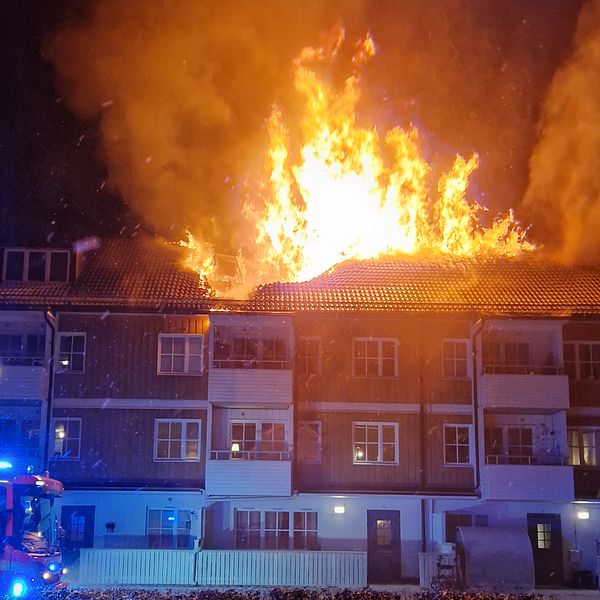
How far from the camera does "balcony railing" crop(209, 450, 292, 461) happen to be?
2955cm

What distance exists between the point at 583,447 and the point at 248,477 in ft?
43.4

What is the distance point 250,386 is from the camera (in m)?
29.6

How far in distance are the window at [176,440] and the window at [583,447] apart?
14.7m

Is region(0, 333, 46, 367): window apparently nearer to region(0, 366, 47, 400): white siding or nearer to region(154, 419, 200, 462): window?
region(0, 366, 47, 400): white siding

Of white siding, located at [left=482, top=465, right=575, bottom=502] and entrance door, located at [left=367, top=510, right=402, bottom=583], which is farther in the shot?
entrance door, located at [left=367, top=510, right=402, bottom=583]

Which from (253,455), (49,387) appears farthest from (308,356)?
(49,387)

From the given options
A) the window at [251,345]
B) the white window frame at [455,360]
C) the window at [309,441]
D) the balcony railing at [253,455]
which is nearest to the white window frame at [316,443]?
the window at [309,441]

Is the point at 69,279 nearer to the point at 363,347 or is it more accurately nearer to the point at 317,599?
the point at 363,347

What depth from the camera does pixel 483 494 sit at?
2897cm

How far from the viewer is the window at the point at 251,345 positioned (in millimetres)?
30484

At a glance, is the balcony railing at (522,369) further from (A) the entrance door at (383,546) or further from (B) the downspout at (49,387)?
(B) the downspout at (49,387)

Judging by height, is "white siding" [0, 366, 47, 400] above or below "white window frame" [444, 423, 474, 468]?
above

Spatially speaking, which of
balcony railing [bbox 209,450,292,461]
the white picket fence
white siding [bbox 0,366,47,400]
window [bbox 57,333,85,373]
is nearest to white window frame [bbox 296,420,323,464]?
balcony railing [bbox 209,450,292,461]

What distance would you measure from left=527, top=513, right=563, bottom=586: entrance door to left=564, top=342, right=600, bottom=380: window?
5638 mm
